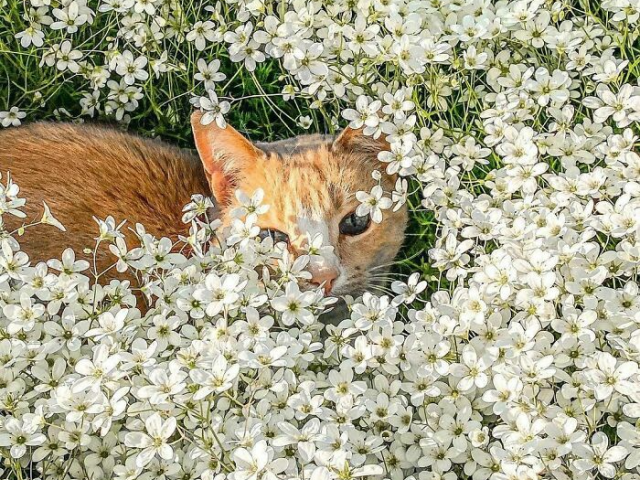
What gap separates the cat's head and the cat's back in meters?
0.18

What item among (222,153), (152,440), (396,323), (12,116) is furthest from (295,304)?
(12,116)

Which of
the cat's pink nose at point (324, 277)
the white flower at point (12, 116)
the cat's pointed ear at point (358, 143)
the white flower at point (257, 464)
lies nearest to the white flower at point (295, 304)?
the cat's pink nose at point (324, 277)

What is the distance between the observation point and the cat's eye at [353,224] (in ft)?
9.09

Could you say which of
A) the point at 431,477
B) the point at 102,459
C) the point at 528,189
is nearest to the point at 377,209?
the point at 528,189

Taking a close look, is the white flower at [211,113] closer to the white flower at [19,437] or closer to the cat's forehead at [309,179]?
the cat's forehead at [309,179]

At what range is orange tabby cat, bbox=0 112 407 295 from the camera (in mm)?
2702

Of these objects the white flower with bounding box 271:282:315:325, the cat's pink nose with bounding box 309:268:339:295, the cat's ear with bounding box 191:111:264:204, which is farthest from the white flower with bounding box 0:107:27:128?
the white flower with bounding box 271:282:315:325

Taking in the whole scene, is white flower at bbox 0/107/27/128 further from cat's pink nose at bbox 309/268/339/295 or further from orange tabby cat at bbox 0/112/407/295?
cat's pink nose at bbox 309/268/339/295

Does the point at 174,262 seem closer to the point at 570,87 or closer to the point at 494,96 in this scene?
the point at 494,96

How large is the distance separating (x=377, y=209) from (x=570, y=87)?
0.78m

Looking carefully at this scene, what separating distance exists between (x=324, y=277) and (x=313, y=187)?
12.1 inches

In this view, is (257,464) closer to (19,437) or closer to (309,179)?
(19,437)

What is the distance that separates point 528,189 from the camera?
246 cm

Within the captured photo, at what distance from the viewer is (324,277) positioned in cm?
257
